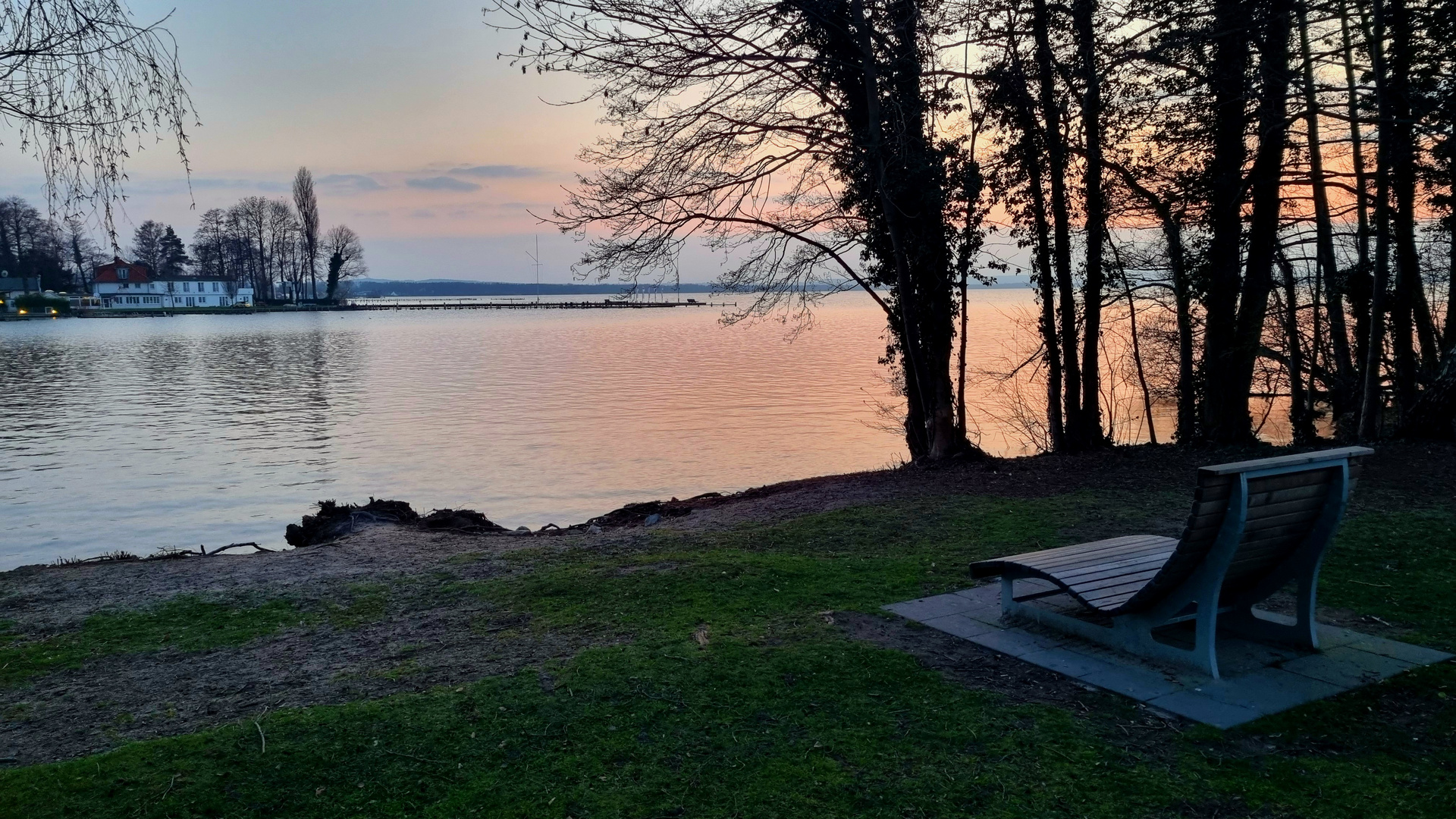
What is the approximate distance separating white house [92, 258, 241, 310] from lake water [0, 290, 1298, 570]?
274 feet

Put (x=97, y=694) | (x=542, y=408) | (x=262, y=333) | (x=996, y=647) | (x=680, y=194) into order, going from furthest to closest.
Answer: (x=262, y=333)
(x=542, y=408)
(x=680, y=194)
(x=996, y=647)
(x=97, y=694)

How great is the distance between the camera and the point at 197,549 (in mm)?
11703

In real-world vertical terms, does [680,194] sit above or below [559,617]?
above

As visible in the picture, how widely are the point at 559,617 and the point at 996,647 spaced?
8.19ft

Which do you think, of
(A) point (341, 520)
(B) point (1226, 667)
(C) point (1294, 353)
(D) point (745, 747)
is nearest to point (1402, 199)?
(C) point (1294, 353)

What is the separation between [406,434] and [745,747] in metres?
19.1

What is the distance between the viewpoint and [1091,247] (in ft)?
42.4

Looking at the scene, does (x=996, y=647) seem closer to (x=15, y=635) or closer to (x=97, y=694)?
(x=97, y=694)

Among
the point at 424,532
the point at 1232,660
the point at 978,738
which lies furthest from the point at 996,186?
the point at 978,738

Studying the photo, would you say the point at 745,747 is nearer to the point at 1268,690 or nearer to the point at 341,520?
the point at 1268,690

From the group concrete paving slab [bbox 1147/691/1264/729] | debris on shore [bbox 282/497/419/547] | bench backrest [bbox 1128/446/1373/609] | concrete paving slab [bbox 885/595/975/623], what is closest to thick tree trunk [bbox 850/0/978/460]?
debris on shore [bbox 282/497/419/547]

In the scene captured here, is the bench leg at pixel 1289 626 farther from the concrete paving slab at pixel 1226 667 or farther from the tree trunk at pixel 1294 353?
the tree trunk at pixel 1294 353

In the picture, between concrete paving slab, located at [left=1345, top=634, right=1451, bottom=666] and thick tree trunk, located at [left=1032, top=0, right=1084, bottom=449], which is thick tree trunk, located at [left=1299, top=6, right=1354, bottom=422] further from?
concrete paving slab, located at [left=1345, top=634, right=1451, bottom=666]

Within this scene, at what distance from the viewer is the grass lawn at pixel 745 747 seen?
11.0ft
